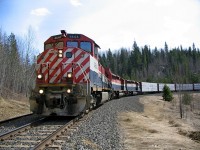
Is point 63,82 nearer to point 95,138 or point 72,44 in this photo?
point 72,44

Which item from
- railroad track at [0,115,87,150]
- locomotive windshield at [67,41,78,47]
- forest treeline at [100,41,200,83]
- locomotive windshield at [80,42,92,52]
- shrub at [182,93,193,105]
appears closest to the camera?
railroad track at [0,115,87,150]

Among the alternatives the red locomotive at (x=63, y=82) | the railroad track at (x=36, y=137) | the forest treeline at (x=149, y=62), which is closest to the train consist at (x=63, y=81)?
the red locomotive at (x=63, y=82)

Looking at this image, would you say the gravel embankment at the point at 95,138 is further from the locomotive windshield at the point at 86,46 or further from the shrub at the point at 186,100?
the shrub at the point at 186,100

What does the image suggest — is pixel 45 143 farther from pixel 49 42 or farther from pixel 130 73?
pixel 130 73

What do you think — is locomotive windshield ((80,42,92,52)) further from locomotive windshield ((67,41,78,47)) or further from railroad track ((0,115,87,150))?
railroad track ((0,115,87,150))

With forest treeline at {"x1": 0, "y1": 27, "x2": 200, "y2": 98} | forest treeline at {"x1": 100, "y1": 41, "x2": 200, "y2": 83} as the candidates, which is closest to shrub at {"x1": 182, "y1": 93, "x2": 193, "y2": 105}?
forest treeline at {"x1": 0, "y1": 27, "x2": 200, "y2": 98}

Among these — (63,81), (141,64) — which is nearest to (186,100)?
(63,81)

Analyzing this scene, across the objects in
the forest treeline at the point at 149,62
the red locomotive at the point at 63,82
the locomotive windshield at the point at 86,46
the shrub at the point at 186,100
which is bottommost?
the shrub at the point at 186,100

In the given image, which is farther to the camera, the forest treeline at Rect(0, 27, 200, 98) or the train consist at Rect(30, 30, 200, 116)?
the forest treeline at Rect(0, 27, 200, 98)

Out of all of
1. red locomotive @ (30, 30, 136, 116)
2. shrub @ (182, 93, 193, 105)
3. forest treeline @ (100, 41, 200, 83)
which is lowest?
shrub @ (182, 93, 193, 105)

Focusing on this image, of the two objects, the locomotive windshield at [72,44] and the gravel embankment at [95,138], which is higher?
the locomotive windshield at [72,44]

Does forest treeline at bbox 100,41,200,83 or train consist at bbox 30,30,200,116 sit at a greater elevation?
forest treeline at bbox 100,41,200,83

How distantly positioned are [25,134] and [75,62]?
4.33 metres

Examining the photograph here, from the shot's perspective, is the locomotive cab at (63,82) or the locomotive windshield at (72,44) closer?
the locomotive cab at (63,82)
